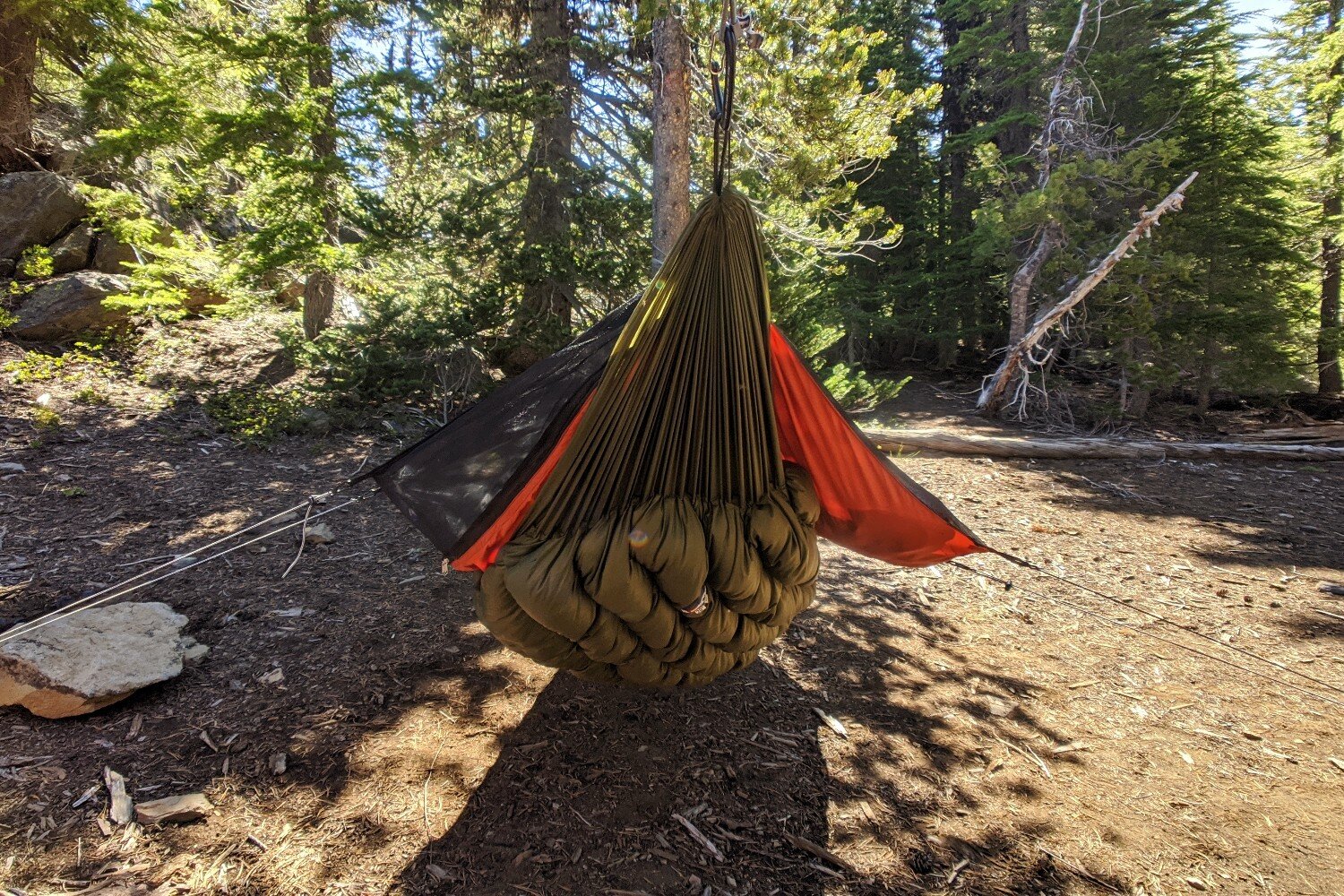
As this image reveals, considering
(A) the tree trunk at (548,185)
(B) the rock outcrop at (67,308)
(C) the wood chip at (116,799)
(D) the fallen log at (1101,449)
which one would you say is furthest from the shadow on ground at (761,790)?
(B) the rock outcrop at (67,308)

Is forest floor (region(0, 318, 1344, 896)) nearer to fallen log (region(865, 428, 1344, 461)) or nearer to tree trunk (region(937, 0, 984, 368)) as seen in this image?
fallen log (region(865, 428, 1344, 461))

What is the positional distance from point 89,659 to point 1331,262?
1194 cm

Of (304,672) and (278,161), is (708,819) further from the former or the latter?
(278,161)

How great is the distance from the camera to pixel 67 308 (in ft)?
Result: 17.4

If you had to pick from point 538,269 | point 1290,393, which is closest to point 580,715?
point 538,269

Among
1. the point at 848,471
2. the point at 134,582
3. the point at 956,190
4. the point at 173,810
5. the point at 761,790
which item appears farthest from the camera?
the point at 956,190

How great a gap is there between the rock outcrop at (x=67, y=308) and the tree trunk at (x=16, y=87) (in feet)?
4.05

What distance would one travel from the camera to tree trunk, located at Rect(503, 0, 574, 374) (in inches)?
217

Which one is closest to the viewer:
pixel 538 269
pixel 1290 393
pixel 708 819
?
pixel 708 819

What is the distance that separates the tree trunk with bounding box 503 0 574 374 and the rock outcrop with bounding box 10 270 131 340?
3.38 metres

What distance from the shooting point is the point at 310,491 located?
4191 mm

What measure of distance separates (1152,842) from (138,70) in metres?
6.65

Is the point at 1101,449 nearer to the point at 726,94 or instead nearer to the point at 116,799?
the point at 726,94

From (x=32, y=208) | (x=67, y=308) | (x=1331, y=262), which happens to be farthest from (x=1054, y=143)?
(x=32, y=208)
